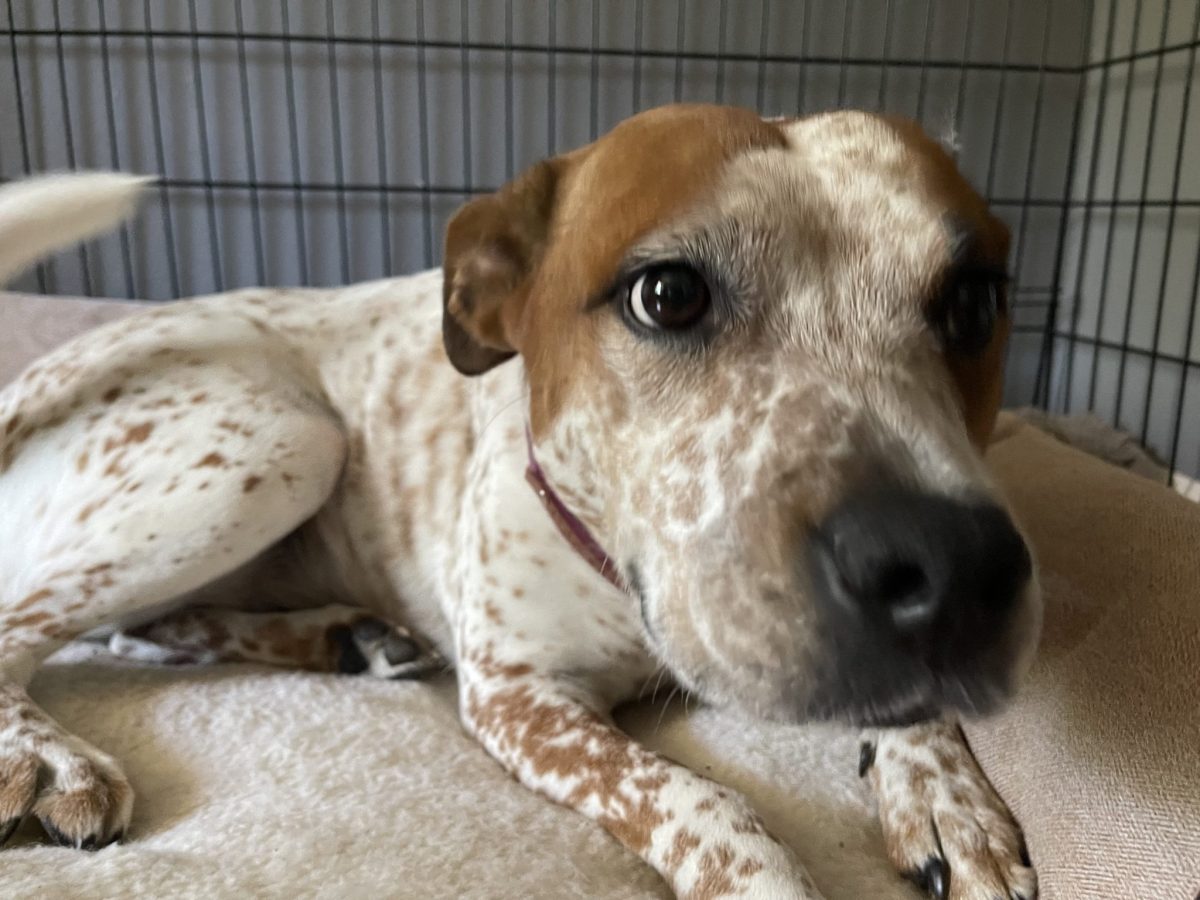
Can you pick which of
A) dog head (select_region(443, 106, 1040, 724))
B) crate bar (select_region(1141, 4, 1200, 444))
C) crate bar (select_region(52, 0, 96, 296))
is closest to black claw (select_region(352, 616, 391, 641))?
dog head (select_region(443, 106, 1040, 724))

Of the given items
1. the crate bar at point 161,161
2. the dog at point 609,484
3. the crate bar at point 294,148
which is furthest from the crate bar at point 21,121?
the dog at point 609,484

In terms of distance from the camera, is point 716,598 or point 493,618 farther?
point 493,618

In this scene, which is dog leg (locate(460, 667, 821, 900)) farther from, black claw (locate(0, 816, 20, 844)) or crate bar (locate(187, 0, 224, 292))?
crate bar (locate(187, 0, 224, 292))

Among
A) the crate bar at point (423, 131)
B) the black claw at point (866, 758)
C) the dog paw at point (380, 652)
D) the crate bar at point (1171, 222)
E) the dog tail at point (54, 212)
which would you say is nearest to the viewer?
the black claw at point (866, 758)

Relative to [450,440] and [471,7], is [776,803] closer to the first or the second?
[450,440]

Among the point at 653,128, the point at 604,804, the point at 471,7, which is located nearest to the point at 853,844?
the point at 604,804

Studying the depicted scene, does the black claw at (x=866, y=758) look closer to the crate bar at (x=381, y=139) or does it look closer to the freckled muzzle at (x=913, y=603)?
the freckled muzzle at (x=913, y=603)

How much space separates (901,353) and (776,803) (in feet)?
1.83

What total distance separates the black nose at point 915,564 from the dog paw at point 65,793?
2.73 ft

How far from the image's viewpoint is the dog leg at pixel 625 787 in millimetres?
937

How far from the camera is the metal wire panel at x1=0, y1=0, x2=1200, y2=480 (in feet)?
9.12

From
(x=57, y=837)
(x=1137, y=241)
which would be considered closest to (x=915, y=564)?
(x=57, y=837)

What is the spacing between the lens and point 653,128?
1126 mm

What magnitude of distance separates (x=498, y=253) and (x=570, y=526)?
368 mm
